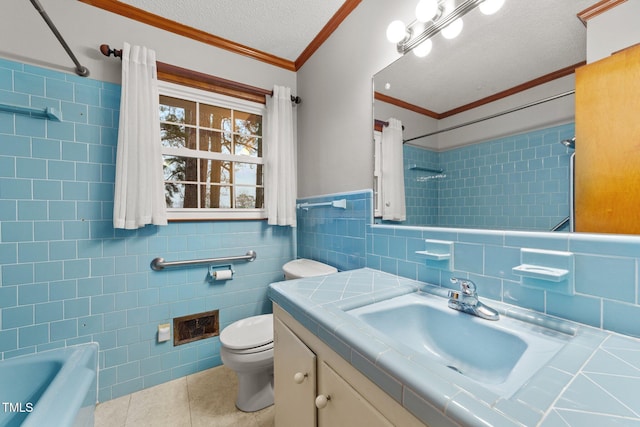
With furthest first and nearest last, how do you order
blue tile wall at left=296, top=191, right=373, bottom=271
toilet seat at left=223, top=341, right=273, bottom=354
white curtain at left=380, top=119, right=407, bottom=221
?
1. blue tile wall at left=296, top=191, right=373, bottom=271
2. toilet seat at left=223, top=341, right=273, bottom=354
3. white curtain at left=380, top=119, right=407, bottom=221

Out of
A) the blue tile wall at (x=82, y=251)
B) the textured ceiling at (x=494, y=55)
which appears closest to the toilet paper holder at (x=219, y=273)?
the blue tile wall at (x=82, y=251)

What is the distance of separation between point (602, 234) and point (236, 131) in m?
2.12

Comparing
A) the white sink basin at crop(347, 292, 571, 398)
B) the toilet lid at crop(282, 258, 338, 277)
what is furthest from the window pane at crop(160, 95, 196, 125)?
the white sink basin at crop(347, 292, 571, 398)

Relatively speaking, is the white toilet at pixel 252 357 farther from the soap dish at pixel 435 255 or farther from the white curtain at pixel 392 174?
the soap dish at pixel 435 255

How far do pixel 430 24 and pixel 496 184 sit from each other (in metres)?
0.79

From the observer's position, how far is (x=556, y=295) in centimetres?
72

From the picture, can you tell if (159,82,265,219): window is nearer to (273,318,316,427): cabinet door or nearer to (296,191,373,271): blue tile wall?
(296,191,373,271): blue tile wall

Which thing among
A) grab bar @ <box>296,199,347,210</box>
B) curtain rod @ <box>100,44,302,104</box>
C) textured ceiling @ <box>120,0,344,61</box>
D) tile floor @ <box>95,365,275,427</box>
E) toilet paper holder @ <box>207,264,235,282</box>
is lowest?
tile floor @ <box>95,365,275,427</box>

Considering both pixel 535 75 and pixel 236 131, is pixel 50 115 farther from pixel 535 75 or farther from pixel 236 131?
pixel 535 75

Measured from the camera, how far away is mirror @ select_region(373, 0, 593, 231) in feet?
2.52

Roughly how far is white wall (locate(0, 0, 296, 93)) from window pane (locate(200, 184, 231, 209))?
86 cm

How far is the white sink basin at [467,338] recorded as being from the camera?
584 millimetres

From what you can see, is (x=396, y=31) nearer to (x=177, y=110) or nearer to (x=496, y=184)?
(x=496, y=184)

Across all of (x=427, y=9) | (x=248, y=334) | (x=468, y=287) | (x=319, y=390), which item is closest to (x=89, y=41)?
(x=427, y=9)
